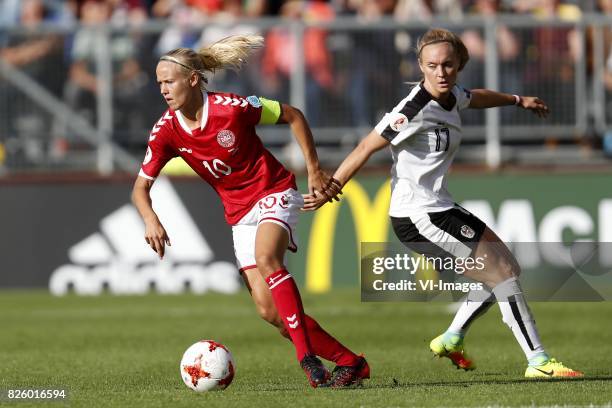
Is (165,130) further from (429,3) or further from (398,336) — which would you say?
(429,3)

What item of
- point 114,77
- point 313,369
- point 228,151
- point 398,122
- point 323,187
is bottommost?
point 313,369

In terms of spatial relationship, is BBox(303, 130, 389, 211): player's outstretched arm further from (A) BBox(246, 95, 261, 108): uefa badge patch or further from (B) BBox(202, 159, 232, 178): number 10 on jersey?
(A) BBox(246, 95, 261, 108): uefa badge patch

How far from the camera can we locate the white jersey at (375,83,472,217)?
27.3ft

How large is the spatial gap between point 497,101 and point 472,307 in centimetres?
142

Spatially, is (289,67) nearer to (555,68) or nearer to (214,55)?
(555,68)

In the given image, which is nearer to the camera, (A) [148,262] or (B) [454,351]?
(B) [454,351]

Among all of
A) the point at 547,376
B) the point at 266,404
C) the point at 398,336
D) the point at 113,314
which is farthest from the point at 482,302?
the point at 113,314

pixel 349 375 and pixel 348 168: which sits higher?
pixel 348 168

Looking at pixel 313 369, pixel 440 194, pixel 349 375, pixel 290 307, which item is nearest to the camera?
pixel 313 369

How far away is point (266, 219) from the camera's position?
823 centimetres

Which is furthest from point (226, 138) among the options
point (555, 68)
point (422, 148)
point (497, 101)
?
point (555, 68)

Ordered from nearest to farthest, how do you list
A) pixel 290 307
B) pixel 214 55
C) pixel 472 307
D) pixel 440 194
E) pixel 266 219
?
pixel 290 307 < pixel 266 219 < pixel 214 55 < pixel 440 194 < pixel 472 307

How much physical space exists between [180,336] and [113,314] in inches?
93.6

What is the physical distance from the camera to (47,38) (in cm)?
1680
